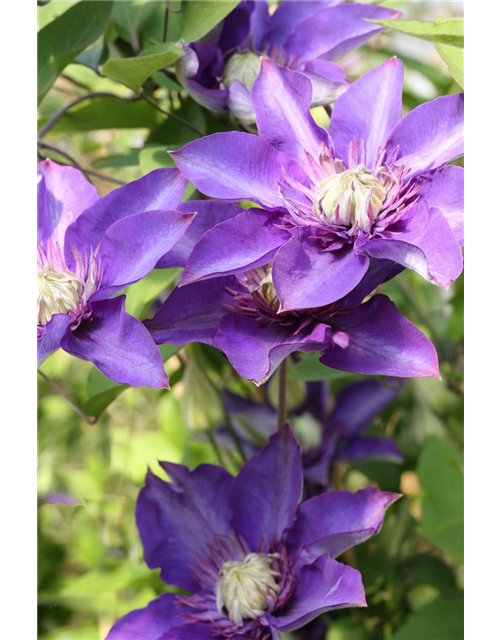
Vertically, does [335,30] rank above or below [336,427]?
above

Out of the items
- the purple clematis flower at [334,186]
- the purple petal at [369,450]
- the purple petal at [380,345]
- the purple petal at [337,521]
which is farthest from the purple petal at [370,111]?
the purple petal at [369,450]

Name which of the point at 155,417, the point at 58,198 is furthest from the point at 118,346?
the point at 155,417

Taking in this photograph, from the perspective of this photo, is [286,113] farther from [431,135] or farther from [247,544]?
[247,544]

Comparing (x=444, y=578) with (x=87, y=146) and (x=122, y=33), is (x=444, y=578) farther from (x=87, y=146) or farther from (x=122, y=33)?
(x=87, y=146)

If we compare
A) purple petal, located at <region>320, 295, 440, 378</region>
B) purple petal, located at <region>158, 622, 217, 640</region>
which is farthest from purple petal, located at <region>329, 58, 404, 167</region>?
purple petal, located at <region>158, 622, 217, 640</region>

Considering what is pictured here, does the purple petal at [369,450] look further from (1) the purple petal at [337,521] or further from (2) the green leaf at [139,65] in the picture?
(2) the green leaf at [139,65]

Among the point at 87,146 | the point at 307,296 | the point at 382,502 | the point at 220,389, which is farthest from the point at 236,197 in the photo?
the point at 87,146

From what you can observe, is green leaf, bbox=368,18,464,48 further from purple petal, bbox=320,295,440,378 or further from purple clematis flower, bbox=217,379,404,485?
purple clematis flower, bbox=217,379,404,485
